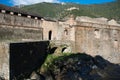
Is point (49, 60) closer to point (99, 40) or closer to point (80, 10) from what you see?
point (99, 40)

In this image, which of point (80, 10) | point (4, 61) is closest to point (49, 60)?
point (4, 61)

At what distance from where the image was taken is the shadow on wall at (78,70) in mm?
22422

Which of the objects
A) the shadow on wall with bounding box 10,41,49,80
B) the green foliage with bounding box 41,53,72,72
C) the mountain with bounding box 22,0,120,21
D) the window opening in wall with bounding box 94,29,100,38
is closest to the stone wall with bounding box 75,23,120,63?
the window opening in wall with bounding box 94,29,100,38

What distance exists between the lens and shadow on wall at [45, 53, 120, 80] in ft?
73.6

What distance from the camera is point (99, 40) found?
32.5 metres

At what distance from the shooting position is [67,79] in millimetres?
22016

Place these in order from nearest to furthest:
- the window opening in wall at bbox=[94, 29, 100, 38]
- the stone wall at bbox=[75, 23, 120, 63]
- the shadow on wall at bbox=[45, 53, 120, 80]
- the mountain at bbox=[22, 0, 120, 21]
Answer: the shadow on wall at bbox=[45, 53, 120, 80]
the stone wall at bbox=[75, 23, 120, 63]
the window opening in wall at bbox=[94, 29, 100, 38]
the mountain at bbox=[22, 0, 120, 21]

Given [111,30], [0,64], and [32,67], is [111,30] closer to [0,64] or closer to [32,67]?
[32,67]

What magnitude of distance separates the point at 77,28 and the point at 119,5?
253 feet

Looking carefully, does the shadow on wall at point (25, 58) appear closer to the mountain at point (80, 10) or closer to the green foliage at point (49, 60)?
the green foliage at point (49, 60)

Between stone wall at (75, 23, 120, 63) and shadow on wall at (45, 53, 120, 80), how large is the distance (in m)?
3.22

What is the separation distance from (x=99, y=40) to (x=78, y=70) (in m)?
9.32

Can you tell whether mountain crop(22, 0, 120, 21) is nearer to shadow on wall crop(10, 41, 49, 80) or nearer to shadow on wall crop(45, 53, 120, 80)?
shadow on wall crop(45, 53, 120, 80)

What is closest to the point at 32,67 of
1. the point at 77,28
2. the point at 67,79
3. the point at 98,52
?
the point at 67,79
